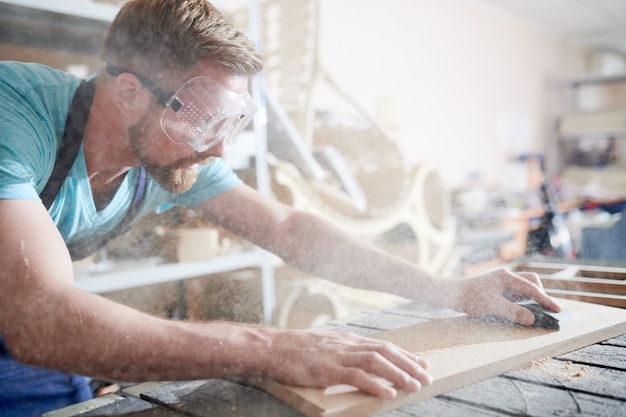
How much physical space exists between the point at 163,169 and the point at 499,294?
0.76 meters

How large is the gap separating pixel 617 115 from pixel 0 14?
6143mm

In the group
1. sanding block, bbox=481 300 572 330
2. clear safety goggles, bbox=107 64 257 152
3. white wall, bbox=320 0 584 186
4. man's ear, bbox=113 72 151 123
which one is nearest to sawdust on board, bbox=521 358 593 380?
sanding block, bbox=481 300 572 330

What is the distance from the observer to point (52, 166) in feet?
3.34

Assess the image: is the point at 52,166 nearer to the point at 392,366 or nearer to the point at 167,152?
the point at 167,152

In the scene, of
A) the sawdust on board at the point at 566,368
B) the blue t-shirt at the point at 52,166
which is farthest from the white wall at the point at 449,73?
the sawdust on board at the point at 566,368

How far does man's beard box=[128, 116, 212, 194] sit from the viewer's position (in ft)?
3.67

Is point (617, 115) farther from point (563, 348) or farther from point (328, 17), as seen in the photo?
point (563, 348)

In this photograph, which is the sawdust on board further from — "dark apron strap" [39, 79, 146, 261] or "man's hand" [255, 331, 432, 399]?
"dark apron strap" [39, 79, 146, 261]

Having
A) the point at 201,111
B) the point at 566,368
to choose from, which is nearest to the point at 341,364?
the point at 566,368

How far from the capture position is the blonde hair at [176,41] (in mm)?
1042

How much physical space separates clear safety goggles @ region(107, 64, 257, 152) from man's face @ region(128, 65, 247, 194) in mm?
17

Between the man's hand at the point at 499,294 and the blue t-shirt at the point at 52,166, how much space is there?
0.59m

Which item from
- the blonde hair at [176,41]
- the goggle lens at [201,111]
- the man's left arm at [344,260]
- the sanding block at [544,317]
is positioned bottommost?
the sanding block at [544,317]

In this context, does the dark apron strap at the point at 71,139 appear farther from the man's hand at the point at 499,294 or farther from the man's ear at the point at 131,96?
the man's hand at the point at 499,294
